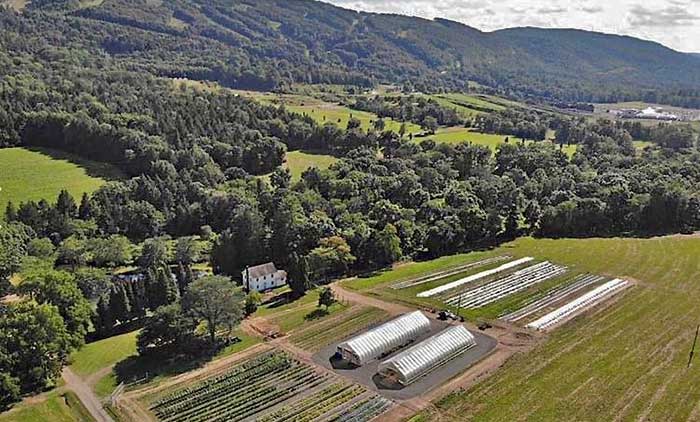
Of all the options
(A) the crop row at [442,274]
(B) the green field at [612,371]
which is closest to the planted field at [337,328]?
(A) the crop row at [442,274]

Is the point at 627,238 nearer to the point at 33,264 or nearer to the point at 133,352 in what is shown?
the point at 133,352

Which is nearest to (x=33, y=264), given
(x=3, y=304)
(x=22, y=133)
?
(x=3, y=304)

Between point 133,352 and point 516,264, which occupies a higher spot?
point 516,264

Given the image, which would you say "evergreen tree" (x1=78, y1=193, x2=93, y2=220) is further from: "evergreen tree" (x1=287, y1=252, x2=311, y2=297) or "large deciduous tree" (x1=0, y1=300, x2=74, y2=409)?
"large deciduous tree" (x1=0, y1=300, x2=74, y2=409)

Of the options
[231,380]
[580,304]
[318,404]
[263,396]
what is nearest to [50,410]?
[231,380]

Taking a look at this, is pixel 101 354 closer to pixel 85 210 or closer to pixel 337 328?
pixel 337 328

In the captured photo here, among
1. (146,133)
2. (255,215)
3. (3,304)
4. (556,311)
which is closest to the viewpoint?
(556,311)

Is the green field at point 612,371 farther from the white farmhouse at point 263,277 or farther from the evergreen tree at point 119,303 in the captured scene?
the evergreen tree at point 119,303
